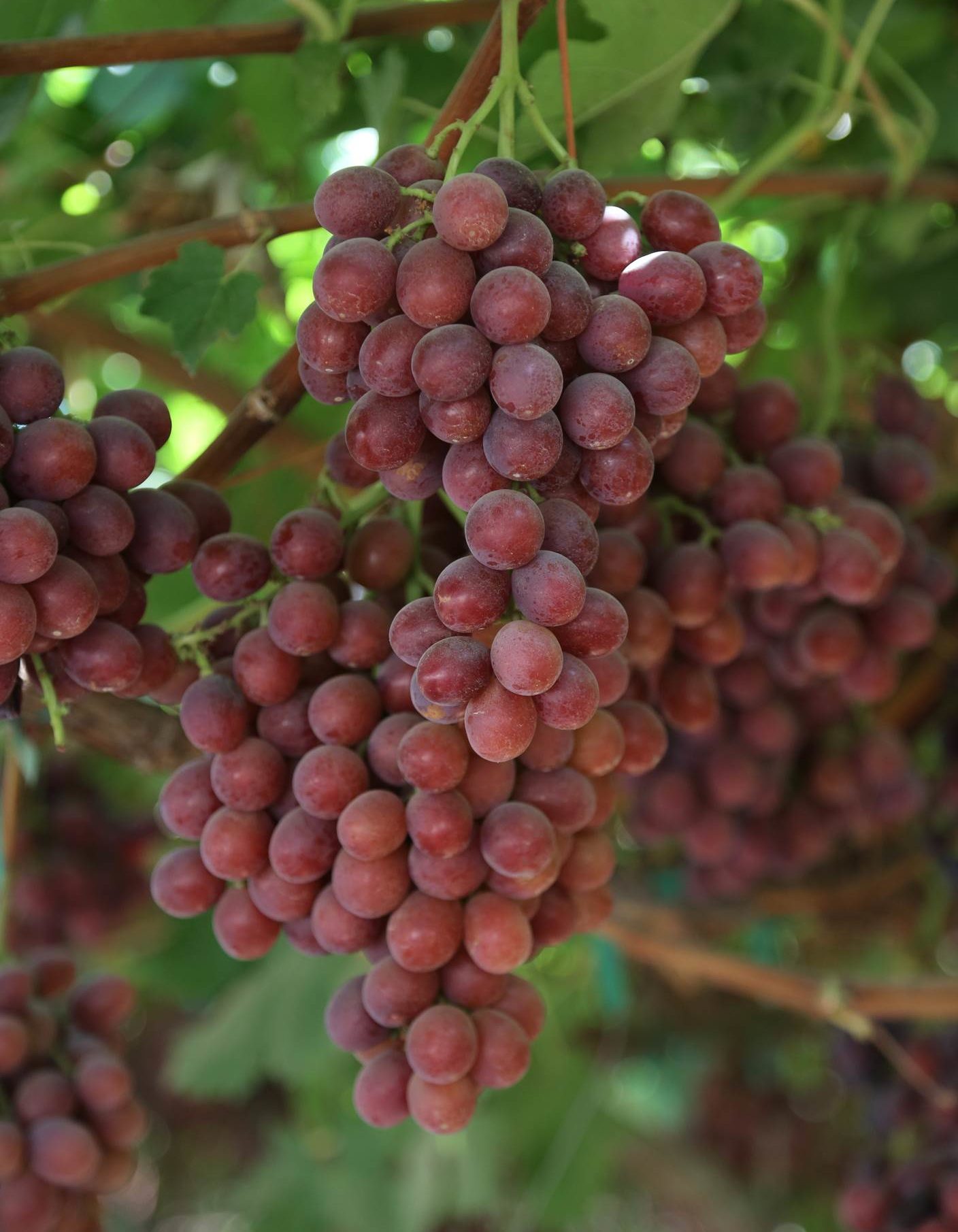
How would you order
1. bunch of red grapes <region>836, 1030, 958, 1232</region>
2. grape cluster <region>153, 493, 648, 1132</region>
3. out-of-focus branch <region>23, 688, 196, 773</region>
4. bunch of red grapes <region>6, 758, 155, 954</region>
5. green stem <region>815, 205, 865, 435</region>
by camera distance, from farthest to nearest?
bunch of red grapes <region>6, 758, 155, 954</region> < bunch of red grapes <region>836, 1030, 958, 1232</region> < green stem <region>815, 205, 865, 435</region> < out-of-focus branch <region>23, 688, 196, 773</region> < grape cluster <region>153, 493, 648, 1132</region>

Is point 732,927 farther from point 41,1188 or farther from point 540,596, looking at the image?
point 540,596

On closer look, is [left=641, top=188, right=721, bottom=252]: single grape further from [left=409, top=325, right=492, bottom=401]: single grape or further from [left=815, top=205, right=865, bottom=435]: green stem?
[left=815, top=205, right=865, bottom=435]: green stem

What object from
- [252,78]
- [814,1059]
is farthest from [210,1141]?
[252,78]

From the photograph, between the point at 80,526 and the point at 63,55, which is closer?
the point at 80,526

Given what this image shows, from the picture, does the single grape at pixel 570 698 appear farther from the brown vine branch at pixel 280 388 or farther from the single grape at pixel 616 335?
the brown vine branch at pixel 280 388

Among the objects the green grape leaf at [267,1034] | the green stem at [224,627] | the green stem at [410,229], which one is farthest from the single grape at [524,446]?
the green grape leaf at [267,1034]

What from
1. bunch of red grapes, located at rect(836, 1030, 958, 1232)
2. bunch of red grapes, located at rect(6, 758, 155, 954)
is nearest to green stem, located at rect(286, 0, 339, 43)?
bunch of red grapes, located at rect(6, 758, 155, 954)
